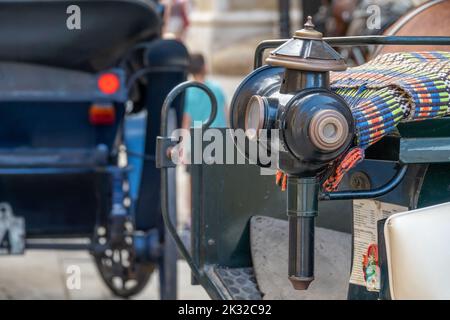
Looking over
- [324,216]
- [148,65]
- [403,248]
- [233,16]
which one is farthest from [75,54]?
[233,16]

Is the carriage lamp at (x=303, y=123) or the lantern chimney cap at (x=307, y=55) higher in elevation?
the lantern chimney cap at (x=307, y=55)

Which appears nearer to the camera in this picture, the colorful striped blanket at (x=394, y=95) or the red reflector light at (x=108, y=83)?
the colorful striped blanket at (x=394, y=95)

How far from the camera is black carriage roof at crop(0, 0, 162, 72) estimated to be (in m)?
3.82

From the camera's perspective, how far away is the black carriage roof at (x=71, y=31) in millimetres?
3822

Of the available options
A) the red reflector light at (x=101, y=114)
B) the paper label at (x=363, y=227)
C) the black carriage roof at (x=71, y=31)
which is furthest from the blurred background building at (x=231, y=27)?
the paper label at (x=363, y=227)

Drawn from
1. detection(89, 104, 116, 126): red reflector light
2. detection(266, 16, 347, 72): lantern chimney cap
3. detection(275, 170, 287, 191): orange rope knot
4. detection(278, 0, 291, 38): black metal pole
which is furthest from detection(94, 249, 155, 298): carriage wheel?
detection(266, 16, 347, 72): lantern chimney cap

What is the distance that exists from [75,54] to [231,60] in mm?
11557

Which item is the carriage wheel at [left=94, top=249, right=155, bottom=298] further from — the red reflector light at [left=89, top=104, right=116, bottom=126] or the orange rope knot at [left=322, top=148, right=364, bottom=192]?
the orange rope knot at [left=322, top=148, right=364, bottom=192]

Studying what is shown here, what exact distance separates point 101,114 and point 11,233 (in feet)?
2.17

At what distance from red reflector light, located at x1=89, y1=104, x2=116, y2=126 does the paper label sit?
203cm

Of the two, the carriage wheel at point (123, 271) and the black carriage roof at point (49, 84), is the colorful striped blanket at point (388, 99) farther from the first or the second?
the carriage wheel at point (123, 271)

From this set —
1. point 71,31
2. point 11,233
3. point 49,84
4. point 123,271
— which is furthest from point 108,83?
point 123,271

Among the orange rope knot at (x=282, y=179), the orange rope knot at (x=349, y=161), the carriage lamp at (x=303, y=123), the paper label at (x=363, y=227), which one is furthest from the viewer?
the paper label at (x=363, y=227)

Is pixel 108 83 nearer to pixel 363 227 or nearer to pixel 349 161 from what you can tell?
pixel 363 227
